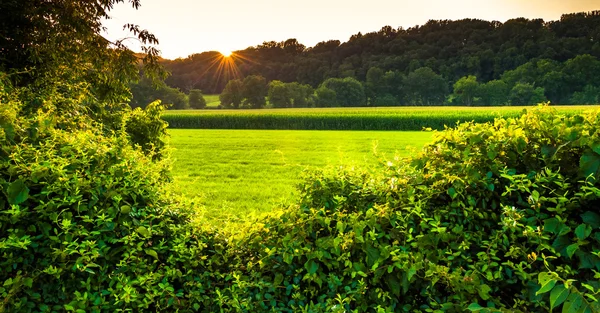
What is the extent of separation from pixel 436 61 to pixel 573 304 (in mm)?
74122

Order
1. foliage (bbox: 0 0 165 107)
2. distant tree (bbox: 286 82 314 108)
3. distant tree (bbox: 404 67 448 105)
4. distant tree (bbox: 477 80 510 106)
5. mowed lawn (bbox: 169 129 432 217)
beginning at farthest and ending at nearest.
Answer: distant tree (bbox: 286 82 314 108) → distant tree (bbox: 404 67 448 105) → distant tree (bbox: 477 80 510 106) → mowed lawn (bbox: 169 129 432 217) → foliage (bbox: 0 0 165 107)

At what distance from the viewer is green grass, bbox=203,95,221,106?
72.4m

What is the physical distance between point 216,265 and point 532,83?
6911cm

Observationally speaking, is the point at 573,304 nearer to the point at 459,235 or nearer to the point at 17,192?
the point at 459,235

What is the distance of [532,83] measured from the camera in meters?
61.2

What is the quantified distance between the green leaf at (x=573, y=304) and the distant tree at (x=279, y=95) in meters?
66.8

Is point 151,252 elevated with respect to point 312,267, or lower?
elevated

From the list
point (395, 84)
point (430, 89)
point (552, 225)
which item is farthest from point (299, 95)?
point (552, 225)

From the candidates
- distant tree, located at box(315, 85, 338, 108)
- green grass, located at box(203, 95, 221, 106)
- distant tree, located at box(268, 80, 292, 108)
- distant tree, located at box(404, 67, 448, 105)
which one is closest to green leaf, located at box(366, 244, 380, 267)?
distant tree, located at box(268, 80, 292, 108)

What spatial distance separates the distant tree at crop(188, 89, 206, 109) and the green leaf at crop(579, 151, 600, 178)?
68.6 meters

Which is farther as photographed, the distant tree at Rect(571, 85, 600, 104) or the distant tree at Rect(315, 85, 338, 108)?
the distant tree at Rect(315, 85, 338, 108)

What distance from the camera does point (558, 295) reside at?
1.99 m

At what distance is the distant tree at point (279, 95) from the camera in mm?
A: 67938

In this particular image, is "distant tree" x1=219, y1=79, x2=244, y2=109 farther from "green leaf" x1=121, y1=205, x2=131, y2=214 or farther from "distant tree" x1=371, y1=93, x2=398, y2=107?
"green leaf" x1=121, y1=205, x2=131, y2=214
